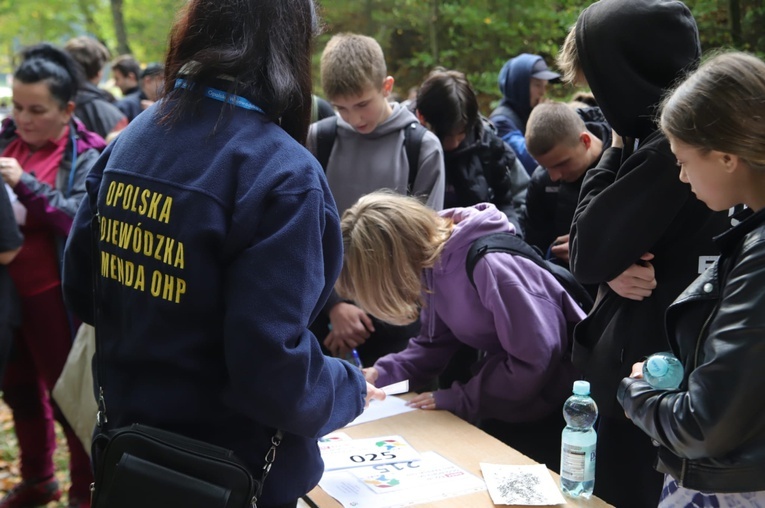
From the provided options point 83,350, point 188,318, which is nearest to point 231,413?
point 188,318

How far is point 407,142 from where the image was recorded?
303cm

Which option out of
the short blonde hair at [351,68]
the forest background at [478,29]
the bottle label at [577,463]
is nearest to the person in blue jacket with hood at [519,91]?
the forest background at [478,29]

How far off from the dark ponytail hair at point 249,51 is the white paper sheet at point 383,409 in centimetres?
113

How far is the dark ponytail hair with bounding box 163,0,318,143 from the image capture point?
4.41ft

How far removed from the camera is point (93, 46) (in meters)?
5.32

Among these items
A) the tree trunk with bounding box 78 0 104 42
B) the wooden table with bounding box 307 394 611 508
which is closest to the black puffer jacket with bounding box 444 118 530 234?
the wooden table with bounding box 307 394 611 508

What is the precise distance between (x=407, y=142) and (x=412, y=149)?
4 centimetres

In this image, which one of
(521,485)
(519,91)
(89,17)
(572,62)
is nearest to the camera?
(521,485)

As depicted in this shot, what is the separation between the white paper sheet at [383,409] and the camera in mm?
2266

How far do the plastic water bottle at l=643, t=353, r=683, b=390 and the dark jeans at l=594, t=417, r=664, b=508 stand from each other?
0.42 m

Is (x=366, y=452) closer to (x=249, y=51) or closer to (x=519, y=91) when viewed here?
(x=249, y=51)

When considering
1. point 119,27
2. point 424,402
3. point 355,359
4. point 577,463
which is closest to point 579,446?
point 577,463

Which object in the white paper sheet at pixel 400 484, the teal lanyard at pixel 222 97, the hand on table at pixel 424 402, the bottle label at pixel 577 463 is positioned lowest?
the hand on table at pixel 424 402

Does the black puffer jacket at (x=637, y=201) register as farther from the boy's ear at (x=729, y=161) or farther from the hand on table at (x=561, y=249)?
the hand on table at (x=561, y=249)
